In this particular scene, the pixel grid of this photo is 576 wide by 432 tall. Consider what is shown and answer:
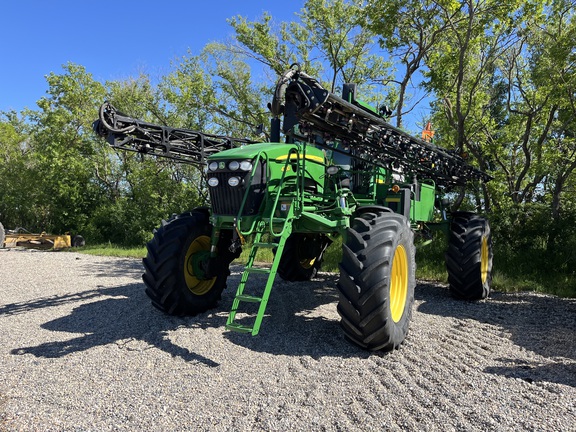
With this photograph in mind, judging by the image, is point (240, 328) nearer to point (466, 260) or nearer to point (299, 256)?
point (299, 256)

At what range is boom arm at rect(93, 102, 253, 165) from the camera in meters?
5.55

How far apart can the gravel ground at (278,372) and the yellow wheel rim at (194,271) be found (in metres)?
0.43

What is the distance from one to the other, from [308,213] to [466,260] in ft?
11.4

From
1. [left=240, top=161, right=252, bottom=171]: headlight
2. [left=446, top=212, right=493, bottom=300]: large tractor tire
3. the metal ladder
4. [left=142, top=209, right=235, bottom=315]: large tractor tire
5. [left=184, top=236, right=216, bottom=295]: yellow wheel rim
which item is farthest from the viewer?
[left=446, top=212, right=493, bottom=300]: large tractor tire

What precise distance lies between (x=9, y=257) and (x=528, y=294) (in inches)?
556

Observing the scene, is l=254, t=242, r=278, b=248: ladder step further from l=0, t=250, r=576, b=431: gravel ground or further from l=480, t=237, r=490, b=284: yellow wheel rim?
l=480, t=237, r=490, b=284: yellow wheel rim

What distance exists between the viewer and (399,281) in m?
4.83

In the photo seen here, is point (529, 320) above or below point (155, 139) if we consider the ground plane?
below

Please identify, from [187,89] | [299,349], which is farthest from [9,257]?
[299,349]

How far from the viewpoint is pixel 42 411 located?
2.99 m

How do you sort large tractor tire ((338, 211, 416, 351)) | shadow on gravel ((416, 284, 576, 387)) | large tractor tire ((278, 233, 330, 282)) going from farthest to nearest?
large tractor tire ((278, 233, 330, 282))
large tractor tire ((338, 211, 416, 351))
shadow on gravel ((416, 284, 576, 387))

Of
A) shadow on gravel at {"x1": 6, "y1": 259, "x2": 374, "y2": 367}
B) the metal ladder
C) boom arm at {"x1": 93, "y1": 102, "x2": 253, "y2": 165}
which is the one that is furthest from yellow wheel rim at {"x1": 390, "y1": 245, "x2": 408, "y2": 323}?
boom arm at {"x1": 93, "y1": 102, "x2": 253, "y2": 165}

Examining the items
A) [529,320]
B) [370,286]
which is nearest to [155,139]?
[370,286]

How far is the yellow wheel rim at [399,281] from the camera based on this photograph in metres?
4.67
